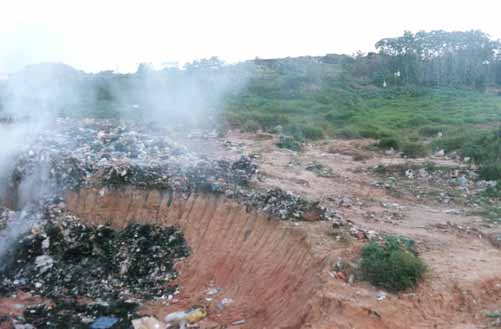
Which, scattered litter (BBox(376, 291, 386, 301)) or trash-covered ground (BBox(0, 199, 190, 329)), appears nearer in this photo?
scattered litter (BBox(376, 291, 386, 301))

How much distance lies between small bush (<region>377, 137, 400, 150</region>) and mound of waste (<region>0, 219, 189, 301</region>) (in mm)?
6403

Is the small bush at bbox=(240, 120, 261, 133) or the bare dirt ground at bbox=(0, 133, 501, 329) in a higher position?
the small bush at bbox=(240, 120, 261, 133)

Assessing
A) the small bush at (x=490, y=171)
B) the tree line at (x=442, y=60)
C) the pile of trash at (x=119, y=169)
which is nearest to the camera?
the pile of trash at (x=119, y=169)

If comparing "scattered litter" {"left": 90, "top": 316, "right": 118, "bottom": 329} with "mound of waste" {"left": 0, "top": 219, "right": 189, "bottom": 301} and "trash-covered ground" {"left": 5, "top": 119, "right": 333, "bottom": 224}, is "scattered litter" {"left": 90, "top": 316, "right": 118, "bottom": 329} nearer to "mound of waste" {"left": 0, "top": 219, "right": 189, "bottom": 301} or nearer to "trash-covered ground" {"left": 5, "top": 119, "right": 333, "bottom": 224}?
"mound of waste" {"left": 0, "top": 219, "right": 189, "bottom": 301}

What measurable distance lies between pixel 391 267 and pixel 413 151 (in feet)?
19.7

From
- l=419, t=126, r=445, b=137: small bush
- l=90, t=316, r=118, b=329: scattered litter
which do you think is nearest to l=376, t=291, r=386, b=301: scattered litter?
l=90, t=316, r=118, b=329: scattered litter

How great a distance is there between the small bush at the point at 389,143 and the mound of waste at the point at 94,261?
640cm

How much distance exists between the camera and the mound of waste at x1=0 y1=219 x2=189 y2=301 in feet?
15.8

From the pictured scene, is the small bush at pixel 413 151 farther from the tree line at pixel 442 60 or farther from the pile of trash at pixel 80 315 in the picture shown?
the tree line at pixel 442 60

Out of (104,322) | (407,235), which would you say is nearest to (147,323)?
(104,322)

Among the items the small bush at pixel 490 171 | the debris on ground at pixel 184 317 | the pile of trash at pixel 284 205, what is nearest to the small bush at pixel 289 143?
the small bush at pixel 490 171

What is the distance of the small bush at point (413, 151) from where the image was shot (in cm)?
943

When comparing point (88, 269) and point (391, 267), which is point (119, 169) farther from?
point (391, 267)

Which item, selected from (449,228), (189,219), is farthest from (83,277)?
(449,228)
